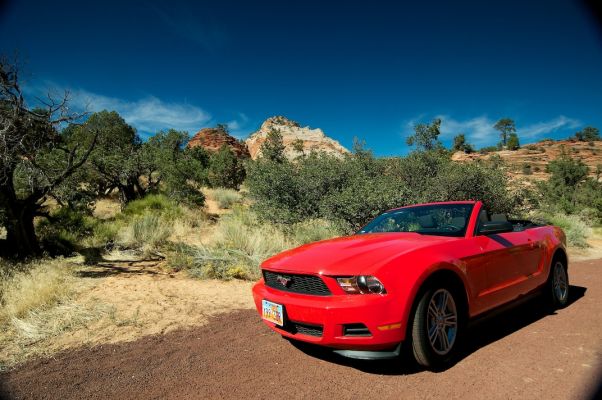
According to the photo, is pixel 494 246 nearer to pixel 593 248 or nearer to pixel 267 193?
pixel 267 193

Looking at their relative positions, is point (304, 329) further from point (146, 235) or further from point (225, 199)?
point (225, 199)

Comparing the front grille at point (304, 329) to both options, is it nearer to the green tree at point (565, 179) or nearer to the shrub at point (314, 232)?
the shrub at point (314, 232)

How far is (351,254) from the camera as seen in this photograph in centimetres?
320

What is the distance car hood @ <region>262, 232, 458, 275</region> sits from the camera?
9.57ft

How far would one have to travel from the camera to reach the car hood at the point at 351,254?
2.92m

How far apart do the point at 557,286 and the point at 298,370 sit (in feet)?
12.8

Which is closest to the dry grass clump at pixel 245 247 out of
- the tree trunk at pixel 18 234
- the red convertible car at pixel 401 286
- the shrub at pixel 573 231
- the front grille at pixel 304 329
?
the tree trunk at pixel 18 234

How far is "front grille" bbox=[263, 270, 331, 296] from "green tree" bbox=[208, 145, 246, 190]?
30.7 m

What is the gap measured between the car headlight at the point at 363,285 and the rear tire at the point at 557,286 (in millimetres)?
3261

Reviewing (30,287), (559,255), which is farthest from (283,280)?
(30,287)

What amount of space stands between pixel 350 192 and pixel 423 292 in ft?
22.6

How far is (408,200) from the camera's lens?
10.5 meters

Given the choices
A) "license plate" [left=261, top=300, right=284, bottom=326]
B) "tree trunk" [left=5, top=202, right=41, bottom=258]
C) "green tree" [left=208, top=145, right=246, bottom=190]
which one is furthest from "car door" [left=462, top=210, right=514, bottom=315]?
"green tree" [left=208, top=145, right=246, bottom=190]

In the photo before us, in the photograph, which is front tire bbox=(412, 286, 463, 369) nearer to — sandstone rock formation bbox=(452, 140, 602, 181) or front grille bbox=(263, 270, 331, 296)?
front grille bbox=(263, 270, 331, 296)
